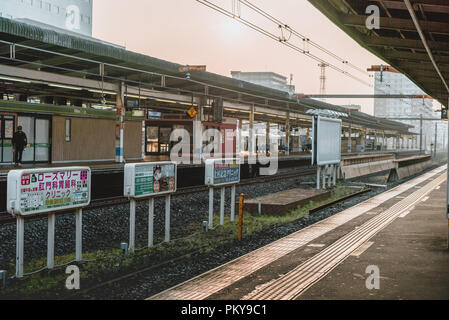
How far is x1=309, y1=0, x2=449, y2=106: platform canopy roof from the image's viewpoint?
8602 mm

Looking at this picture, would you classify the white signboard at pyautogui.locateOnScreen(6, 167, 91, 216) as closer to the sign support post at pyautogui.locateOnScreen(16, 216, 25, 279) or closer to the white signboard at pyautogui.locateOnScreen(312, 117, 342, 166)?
the sign support post at pyautogui.locateOnScreen(16, 216, 25, 279)

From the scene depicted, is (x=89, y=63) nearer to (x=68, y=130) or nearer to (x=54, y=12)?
(x=68, y=130)

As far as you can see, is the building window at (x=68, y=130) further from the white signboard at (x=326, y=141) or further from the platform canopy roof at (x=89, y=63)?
the white signboard at (x=326, y=141)

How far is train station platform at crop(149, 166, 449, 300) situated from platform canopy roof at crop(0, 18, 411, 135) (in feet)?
38.2

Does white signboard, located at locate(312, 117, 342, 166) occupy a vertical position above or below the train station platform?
above

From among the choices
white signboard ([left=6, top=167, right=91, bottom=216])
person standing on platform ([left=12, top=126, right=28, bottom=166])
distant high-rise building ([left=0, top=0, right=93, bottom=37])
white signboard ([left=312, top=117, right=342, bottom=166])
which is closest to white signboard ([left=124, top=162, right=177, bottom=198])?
white signboard ([left=6, top=167, right=91, bottom=216])

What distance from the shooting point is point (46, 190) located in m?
6.87

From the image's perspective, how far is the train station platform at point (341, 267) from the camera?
6086mm

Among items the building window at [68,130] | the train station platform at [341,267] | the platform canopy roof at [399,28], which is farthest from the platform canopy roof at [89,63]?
the train station platform at [341,267]

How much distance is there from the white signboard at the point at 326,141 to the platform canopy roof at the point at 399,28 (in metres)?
4.79
